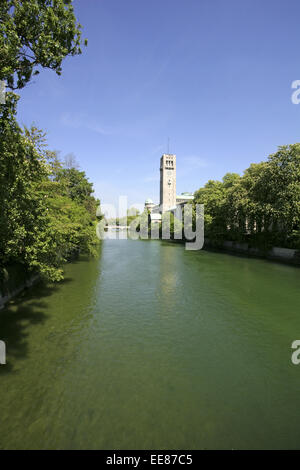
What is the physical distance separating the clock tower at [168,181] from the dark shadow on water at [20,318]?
125257 mm

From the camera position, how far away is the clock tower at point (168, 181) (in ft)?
462

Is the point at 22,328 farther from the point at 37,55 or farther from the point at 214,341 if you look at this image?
the point at 37,55

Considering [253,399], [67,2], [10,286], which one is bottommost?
[253,399]

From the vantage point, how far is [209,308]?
51.8 feet

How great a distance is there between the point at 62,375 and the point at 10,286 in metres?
9.22

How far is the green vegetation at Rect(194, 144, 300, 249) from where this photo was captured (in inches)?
1241

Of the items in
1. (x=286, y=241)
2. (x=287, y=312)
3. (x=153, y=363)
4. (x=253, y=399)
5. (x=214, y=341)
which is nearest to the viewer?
(x=253, y=399)

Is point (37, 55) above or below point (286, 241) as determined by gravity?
above

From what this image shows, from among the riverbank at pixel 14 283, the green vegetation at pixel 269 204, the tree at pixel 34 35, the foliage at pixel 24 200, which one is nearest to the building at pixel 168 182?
the green vegetation at pixel 269 204

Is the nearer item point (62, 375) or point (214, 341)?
point (62, 375)

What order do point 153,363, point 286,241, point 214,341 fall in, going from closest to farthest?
point 153,363, point 214,341, point 286,241

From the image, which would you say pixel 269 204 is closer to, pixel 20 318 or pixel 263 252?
pixel 263 252

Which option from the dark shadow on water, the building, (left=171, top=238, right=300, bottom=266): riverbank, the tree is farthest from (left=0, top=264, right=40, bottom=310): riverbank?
the building

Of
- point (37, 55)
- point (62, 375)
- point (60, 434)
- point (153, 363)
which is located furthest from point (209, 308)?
point (37, 55)
